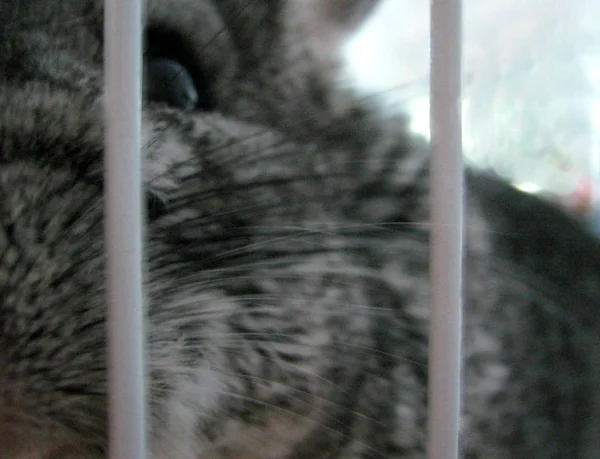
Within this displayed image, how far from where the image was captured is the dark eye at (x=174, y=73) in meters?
0.86

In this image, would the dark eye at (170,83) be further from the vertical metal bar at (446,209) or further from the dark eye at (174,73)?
the vertical metal bar at (446,209)

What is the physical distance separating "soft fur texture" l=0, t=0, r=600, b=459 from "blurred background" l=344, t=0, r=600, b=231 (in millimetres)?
51

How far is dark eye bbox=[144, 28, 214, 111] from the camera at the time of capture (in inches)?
34.0

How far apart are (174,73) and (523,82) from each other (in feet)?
1.85

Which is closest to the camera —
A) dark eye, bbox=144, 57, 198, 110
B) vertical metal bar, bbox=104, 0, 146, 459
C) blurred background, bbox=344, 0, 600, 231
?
vertical metal bar, bbox=104, 0, 146, 459

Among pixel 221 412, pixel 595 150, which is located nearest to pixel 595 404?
pixel 595 150

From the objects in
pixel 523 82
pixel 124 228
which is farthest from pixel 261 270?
pixel 523 82

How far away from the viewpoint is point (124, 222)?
52 cm

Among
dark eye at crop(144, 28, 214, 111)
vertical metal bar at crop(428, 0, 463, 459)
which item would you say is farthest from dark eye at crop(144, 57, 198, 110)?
vertical metal bar at crop(428, 0, 463, 459)

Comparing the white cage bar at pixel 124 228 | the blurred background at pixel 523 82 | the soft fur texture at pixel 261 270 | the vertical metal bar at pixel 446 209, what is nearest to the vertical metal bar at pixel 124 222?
the white cage bar at pixel 124 228

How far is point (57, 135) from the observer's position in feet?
2.27

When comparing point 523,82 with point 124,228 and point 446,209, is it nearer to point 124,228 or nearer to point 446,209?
point 446,209

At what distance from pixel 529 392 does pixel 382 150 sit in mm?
425

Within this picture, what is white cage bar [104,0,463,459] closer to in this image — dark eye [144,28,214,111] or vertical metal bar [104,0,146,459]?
vertical metal bar [104,0,146,459]
